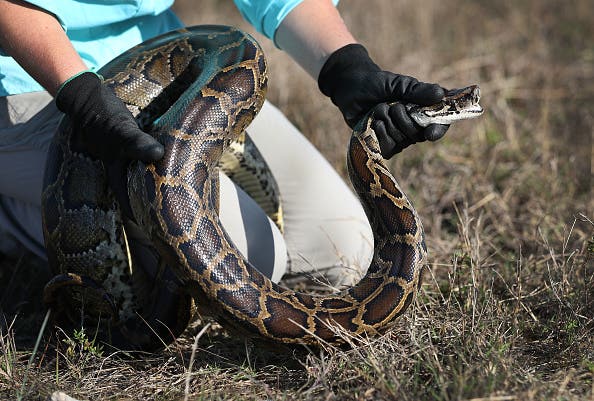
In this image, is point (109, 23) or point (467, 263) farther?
point (109, 23)

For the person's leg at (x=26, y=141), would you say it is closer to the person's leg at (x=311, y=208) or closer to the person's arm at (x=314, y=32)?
the person's leg at (x=311, y=208)

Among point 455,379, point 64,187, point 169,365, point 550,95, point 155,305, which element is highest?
point 64,187

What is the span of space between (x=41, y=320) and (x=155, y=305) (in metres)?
0.90

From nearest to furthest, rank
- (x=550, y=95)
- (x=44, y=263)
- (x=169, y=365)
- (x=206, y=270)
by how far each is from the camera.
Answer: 1. (x=206, y=270)
2. (x=169, y=365)
3. (x=44, y=263)
4. (x=550, y=95)

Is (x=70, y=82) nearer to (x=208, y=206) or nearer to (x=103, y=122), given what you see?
(x=103, y=122)

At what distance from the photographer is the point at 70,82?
9.90ft

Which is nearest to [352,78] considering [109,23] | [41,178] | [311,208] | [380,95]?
[380,95]

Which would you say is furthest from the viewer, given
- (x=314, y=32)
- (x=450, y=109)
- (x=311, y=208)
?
(x=311, y=208)

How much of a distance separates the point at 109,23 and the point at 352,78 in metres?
1.25

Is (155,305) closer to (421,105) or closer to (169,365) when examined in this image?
(169,365)

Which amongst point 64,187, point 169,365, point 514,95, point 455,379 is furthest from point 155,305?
point 514,95

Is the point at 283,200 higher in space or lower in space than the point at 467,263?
higher

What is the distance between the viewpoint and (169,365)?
127 inches

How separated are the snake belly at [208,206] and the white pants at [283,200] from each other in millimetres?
361
